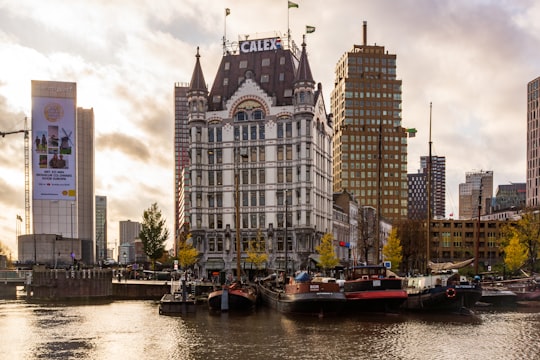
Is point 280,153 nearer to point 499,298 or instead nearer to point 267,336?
point 499,298

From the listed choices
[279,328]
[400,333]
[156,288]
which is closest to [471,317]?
[400,333]

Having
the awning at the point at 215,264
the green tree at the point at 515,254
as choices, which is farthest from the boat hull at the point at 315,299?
the awning at the point at 215,264

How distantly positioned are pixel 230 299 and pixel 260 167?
51.5 meters

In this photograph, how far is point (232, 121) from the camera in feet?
395

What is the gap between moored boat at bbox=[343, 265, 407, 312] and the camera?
209 feet

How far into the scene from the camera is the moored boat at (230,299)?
6756cm

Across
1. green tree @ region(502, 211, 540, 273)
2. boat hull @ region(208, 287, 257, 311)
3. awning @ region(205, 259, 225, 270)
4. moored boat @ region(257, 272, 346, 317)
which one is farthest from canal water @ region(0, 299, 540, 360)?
awning @ region(205, 259, 225, 270)

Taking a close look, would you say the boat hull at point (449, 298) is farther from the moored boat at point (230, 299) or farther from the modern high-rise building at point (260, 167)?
the modern high-rise building at point (260, 167)

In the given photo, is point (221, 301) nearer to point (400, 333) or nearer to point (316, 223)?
point (400, 333)

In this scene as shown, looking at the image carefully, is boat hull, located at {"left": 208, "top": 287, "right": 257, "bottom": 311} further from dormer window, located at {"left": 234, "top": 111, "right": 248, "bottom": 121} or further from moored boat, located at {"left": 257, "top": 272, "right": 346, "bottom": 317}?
dormer window, located at {"left": 234, "top": 111, "right": 248, "bottom": 121}

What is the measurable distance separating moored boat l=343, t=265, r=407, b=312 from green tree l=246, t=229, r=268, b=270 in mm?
45417

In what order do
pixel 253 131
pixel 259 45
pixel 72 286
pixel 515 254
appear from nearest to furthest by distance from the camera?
pixel 72 286
pixel 515 254
pixel 253 131
pixel 259 45

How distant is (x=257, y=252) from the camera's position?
113 m

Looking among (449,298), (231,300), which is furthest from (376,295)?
(231,300)
